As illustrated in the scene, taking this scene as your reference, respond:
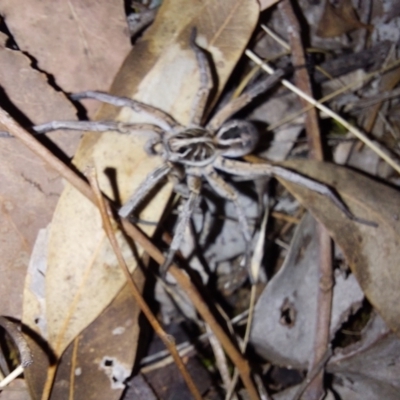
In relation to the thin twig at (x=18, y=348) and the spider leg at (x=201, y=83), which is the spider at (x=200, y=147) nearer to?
the spider leg at (x=201, y=83)

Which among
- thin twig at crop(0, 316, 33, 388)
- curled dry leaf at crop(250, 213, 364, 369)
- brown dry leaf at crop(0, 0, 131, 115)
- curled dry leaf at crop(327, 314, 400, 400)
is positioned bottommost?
curled dry leaf at crop(327, 314, 400, 400)

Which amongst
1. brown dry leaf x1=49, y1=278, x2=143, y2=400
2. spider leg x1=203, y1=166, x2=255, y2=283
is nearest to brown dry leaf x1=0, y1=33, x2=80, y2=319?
brown dry leaf x1=49, y1=278, x2=143, y2=400

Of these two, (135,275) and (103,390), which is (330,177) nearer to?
(135,275)

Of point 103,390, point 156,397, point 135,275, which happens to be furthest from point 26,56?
point 156,397

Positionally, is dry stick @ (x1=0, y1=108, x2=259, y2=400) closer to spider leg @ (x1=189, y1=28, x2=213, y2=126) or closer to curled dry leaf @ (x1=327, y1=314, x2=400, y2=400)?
curled dry leaf @ (x1=327, y1=314, x2=400, y2=400)

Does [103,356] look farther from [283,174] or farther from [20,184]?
[283,174]

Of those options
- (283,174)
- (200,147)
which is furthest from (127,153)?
(283,174)

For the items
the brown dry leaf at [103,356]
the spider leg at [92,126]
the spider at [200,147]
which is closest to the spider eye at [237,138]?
the spider at [200,147]
